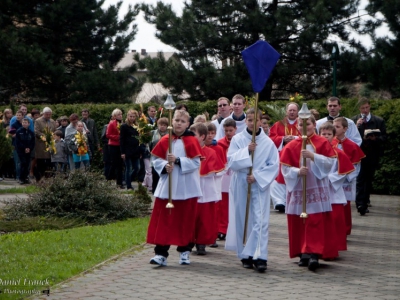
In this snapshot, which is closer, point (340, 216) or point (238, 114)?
point (340, 216)

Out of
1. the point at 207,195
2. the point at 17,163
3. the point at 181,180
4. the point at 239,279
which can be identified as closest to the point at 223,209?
the point at 207,195

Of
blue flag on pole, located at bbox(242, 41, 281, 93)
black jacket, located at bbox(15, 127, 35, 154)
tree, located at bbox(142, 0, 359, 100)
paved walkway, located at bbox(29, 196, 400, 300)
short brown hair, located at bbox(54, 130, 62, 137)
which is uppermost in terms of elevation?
tree, located at bbox(142, 0, 359, 100)

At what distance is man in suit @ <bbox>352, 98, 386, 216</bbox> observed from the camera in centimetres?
1603

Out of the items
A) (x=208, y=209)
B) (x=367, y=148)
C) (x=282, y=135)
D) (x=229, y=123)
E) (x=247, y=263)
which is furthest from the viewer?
(x=367, y=148)

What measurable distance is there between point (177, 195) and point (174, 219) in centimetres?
29

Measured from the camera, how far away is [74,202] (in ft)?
47.2

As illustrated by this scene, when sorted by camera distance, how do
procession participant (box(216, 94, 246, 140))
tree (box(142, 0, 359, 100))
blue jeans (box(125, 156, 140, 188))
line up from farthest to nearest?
tree (box(142, 0, 359, 100)) → blue jeans (box(125, 156, 140, 188)) → procession participant (box(216, 94, 246, 140))

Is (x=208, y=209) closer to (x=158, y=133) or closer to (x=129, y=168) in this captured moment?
(x=158, y=133)

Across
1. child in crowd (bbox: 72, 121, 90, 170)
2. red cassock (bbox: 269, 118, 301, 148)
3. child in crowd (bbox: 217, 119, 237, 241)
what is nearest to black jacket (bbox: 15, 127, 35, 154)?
child in crowd (bbox: 72, 121, 90, 170)

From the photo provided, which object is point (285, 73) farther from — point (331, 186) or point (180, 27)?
point (331, 186)

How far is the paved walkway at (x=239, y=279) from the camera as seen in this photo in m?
8.40

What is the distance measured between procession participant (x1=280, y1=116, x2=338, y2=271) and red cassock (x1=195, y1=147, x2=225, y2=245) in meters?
1.15

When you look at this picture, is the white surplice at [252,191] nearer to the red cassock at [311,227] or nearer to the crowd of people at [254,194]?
the crowd of people at [254,194]

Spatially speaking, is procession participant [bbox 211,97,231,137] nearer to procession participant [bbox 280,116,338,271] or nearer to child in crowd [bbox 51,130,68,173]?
procession participant [bbox 280,116,338,271]
